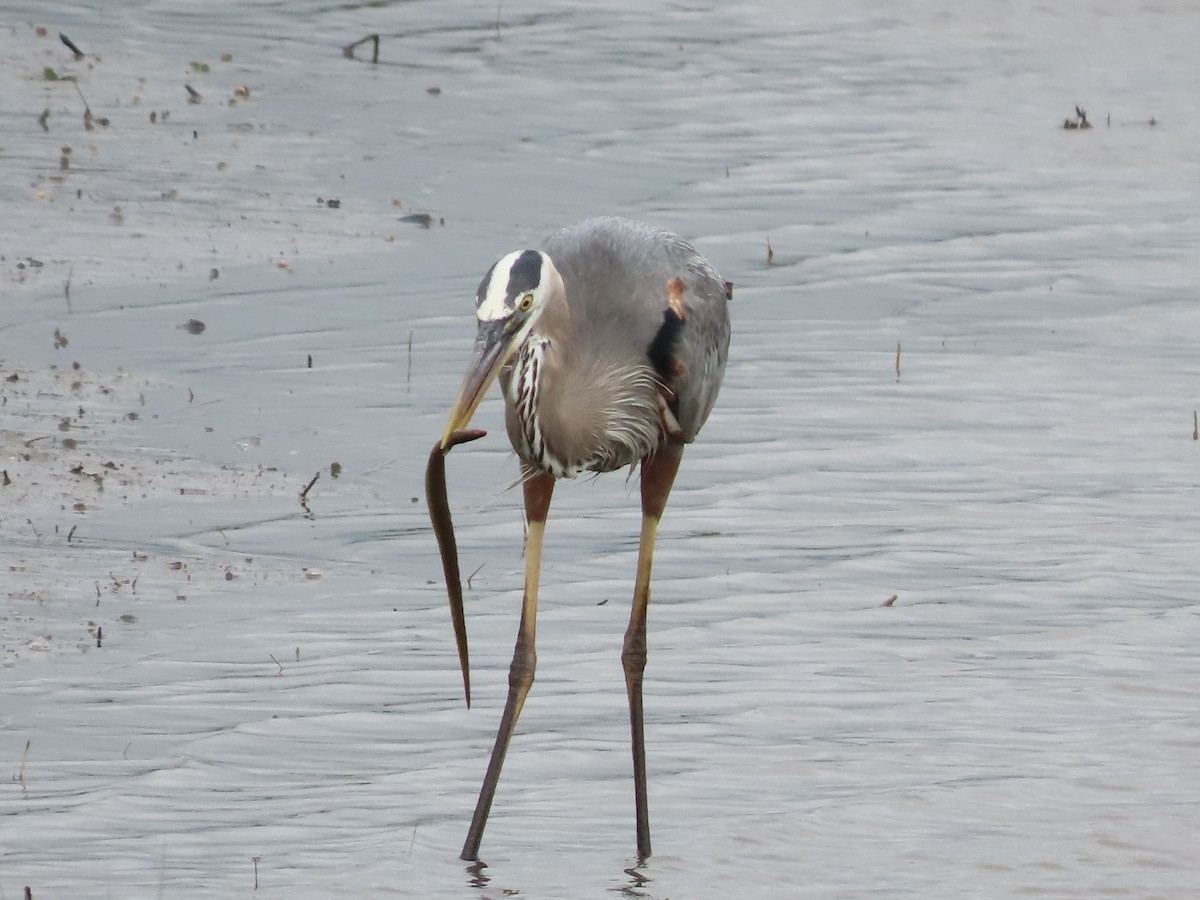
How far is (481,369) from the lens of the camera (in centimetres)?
512

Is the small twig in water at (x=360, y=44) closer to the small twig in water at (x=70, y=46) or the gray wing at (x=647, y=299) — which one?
the small twig in water at (x=70, y=46)

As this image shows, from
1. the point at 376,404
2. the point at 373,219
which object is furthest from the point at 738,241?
the point at 376,404

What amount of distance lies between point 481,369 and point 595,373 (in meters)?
0.83

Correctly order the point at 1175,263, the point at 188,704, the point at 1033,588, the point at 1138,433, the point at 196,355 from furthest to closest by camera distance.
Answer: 1. the point at 1175,263
2. the point at 196,355
3. the point at 1138,433
4. the point at 1033,588
5. the point at 188,704

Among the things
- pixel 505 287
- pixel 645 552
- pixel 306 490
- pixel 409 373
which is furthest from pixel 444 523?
pixel 409 373

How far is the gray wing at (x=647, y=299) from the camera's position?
5.99 meters

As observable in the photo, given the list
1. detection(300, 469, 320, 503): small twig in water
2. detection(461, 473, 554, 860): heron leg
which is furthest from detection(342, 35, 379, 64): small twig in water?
detection(461, 473, 554, 860): heron leg

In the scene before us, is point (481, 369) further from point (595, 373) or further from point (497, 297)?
point (595, 373)

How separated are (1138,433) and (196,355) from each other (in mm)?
4223

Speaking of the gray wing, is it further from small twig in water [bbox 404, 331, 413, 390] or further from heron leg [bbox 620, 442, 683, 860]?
small twig in water [bbox 404, 331, 413, 390]

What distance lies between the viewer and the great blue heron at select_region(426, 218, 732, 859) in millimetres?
5363

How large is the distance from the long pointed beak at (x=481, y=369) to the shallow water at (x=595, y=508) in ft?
3.84

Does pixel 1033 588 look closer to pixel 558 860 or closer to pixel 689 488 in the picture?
pixel 689 488

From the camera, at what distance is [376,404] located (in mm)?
9750
